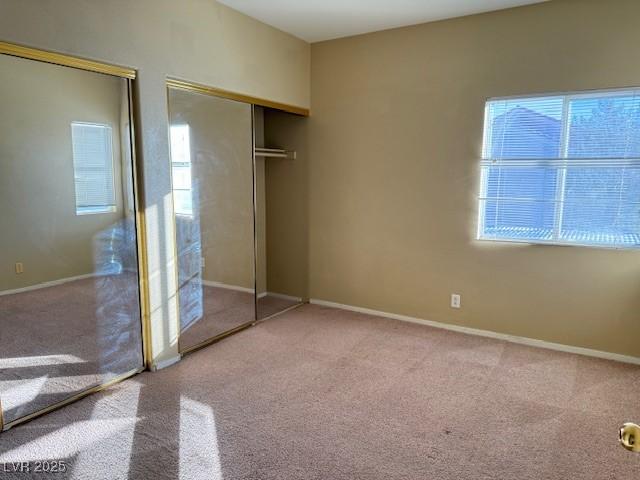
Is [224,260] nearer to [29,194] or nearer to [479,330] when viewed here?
[29,194]

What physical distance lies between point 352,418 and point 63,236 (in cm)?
201

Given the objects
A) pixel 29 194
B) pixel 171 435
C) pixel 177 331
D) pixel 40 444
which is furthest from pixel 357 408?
pixel 29 194

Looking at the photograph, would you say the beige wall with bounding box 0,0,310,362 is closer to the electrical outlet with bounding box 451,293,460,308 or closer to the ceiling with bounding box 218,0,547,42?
the ceiling with bounding box 218,0,547,42

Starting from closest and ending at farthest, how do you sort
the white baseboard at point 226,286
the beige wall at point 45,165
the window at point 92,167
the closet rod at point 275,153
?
the beige wall at point 45,165 < the window at point 92,167 < the white baseboard at point 226,286 < the closet rod at point 275,153

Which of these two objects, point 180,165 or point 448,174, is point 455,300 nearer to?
point 448,174

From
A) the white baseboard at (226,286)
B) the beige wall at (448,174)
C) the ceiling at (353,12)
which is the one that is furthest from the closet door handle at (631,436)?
the ceiling at (353,12)

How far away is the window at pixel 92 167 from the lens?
8.57 ft

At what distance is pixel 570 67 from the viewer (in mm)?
3262

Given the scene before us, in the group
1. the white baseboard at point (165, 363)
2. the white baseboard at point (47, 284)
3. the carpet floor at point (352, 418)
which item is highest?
the white baseboard at point (47, 284)

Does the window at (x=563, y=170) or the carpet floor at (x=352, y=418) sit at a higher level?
the window at (x=563, y=170)

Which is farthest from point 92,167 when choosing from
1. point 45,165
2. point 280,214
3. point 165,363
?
point 280,214

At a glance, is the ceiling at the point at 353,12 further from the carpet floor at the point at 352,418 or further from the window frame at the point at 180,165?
the carpet floor at the point at 352,418

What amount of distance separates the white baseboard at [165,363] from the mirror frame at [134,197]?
42mm

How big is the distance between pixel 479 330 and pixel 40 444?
10.7 feet
